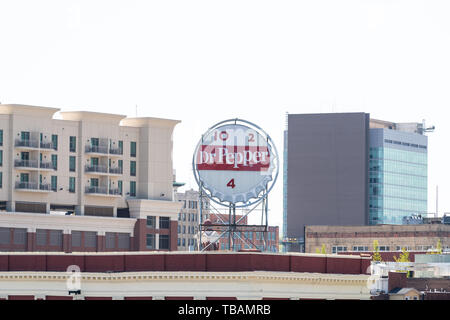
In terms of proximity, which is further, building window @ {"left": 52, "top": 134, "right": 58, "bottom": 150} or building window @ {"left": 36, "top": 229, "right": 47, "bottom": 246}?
building window @ {"left": 52, "top": 134, "right": 58, "bottom": 150}

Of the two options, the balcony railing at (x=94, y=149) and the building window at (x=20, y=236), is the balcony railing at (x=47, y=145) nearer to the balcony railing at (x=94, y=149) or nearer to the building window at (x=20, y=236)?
the balcony railing at (x=94, y=149)

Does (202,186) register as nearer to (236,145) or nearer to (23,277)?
(236,145)

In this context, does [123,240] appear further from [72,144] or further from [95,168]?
[72,144]

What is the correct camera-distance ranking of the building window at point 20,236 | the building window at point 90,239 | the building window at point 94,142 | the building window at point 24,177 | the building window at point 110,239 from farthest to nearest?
the building window at point 94,142, the building window at point 110,239, the building window at point 90,239, the building window at point 24,177, the building window at point 20,236

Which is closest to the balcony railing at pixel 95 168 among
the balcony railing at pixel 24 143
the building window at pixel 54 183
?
the building window at pixel 54 183

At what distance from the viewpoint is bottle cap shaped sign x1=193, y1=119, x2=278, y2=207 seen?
82312 mm

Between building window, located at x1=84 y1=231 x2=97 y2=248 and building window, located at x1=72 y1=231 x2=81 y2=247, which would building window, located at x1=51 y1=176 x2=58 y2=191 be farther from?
building window, located at x1=84 y1=231 x2=97 y2=248

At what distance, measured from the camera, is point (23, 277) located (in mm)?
73688

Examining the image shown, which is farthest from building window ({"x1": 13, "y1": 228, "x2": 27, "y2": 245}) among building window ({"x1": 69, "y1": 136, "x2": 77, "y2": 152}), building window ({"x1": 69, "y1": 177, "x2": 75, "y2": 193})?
building window ({"x1": 69, "y1": 136, "x2": 77, "y2": 152})

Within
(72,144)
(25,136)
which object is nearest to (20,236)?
(25,136)

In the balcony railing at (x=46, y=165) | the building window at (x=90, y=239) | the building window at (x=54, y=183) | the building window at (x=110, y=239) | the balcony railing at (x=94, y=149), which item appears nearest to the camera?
the balcony railing at (x=46, y=165)

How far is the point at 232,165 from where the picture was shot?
82.5 metres

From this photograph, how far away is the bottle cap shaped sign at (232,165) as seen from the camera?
270 ft

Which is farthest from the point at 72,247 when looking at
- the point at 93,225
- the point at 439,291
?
the point at 439,291
